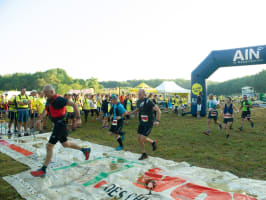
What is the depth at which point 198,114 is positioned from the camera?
15.3 metres

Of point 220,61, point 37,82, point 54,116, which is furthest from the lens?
point 37,82

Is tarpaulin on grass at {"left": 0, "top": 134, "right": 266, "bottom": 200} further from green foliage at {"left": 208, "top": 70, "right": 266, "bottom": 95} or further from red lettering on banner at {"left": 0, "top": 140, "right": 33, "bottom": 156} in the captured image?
green foliage at {"left": 208, "top": 70, "right": 266, "bottom": 95}

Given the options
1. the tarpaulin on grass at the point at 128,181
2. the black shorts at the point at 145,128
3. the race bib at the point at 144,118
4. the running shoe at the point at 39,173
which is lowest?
the tarpaulin on grass at the point at 128,181

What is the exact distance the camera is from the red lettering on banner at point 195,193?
3.29 metres

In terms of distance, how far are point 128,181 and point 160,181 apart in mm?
644

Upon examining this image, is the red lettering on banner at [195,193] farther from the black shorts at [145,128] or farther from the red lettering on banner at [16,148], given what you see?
the red lettering on banner at [16,148]

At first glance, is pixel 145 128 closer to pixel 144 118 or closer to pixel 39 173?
pixel 144 118

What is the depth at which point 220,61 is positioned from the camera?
548 inches

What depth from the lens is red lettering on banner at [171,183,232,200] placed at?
329 cm

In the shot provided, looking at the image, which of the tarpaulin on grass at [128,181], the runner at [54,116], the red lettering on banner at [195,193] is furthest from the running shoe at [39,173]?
the red lettering on banner at [195,193]

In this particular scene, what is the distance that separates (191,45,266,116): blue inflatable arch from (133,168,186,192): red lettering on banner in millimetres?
11577

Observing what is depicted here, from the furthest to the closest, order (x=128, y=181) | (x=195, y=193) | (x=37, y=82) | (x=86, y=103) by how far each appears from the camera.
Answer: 1. (x=37, y=82)
2. (x=86, y=103)
3. (x=128, y=181)
4. (x=195, y=193)

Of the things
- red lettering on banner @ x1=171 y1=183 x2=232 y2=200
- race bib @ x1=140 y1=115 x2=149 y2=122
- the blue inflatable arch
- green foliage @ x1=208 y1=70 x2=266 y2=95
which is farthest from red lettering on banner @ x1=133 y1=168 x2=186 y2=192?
green foliage @ x1=208 y1=70 x2=266 y2=95

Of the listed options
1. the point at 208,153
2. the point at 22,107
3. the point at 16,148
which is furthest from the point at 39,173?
the point at 22,107
